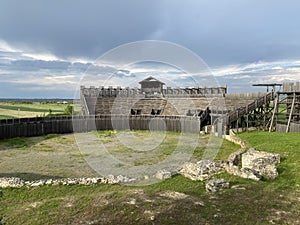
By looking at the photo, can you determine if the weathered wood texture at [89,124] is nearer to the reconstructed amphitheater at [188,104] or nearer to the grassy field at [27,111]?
the reconstructed amphitheater at [188,104]

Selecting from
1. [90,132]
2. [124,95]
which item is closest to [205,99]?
[124,95]

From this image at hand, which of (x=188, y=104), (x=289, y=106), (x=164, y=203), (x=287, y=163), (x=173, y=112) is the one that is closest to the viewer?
(x=164, y=203)

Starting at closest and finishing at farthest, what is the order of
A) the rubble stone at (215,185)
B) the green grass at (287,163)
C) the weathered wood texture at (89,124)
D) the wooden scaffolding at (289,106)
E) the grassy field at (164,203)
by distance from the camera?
the grassy field at (164,203) < the rubble stone at (215,185) < the green grass at (287,163) < the wooden scaffolding at (289,106) < the weathered wood texture at (89,124)

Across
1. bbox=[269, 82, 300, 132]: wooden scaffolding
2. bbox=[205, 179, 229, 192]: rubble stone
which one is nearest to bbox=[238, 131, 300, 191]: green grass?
bbox=[205, 179, 229, 192]: rubble stone

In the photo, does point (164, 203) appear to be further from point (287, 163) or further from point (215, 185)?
point (287, 163)

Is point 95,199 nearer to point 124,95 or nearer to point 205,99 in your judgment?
point 205,99

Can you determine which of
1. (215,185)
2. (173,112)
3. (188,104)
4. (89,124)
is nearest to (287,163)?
(215,185)

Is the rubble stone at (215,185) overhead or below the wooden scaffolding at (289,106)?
below

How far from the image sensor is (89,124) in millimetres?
36281

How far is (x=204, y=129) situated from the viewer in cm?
3272

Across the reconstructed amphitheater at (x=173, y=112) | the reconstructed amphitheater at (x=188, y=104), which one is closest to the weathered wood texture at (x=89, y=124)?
the reconstructed amphitheater at (x=173, y=112)

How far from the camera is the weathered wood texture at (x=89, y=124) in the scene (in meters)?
30.1

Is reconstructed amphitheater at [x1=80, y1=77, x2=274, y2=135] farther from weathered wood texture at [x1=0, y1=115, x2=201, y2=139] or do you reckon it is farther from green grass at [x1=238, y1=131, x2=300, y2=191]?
green grass at [x1=238, y1=131, x2=300, y2=191]

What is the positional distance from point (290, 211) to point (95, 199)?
7575mm
